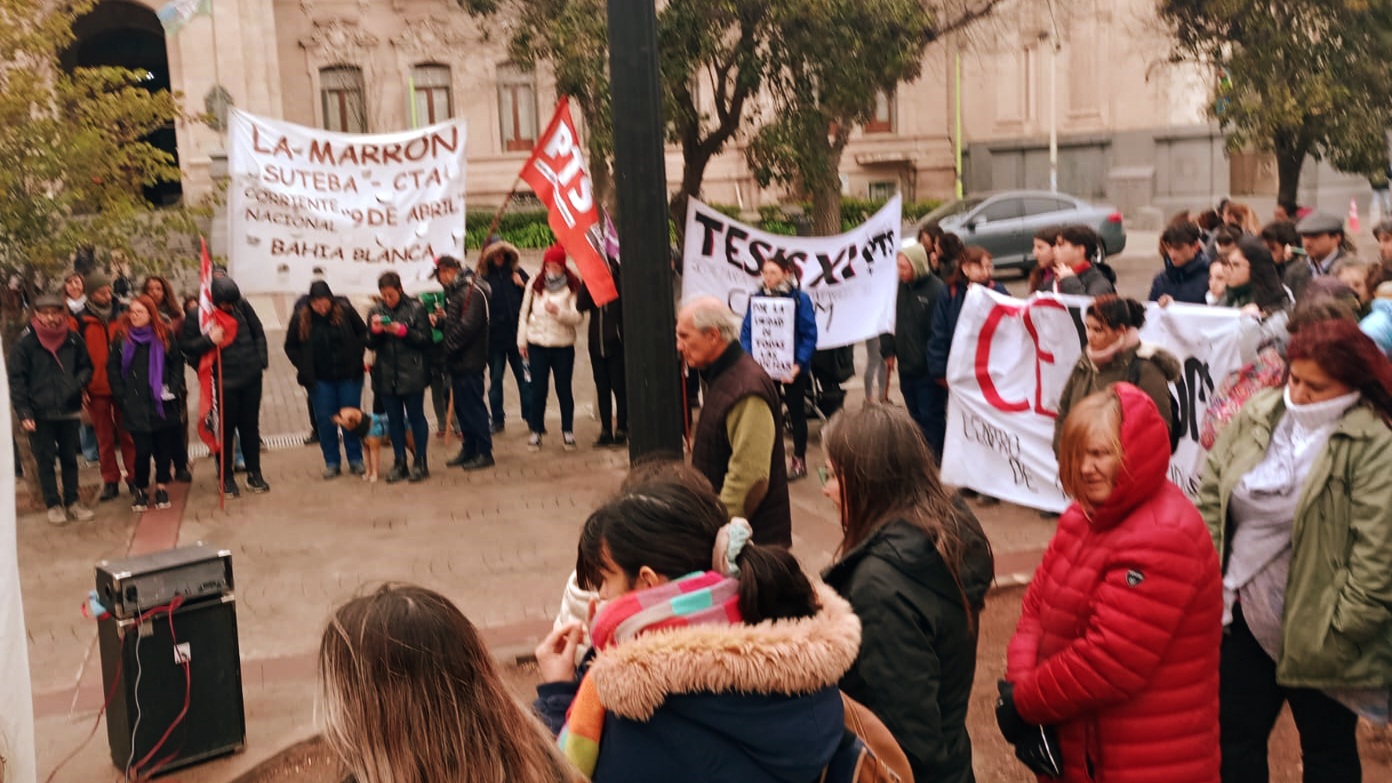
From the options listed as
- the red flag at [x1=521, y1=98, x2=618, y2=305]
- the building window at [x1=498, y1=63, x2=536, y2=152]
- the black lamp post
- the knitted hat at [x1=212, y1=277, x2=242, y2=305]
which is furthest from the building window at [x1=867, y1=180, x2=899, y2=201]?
the black lamp post

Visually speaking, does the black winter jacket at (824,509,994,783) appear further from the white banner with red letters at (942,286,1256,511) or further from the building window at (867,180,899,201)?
the building window at (867,180,899,201)

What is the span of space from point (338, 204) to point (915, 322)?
15.2 feet

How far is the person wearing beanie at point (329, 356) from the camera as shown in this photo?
10578mm

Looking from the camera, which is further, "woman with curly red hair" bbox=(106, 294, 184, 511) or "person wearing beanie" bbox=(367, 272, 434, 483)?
"person wearing beanie" bbox=(367, 272, 434, 483)

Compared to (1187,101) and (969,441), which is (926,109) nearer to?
(1187,101)

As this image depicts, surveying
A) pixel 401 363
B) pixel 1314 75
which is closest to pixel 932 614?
pixel 401 363

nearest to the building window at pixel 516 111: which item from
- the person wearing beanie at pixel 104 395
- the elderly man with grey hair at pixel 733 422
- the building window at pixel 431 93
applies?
the building window at pixel 431 93

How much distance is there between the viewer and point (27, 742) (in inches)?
152

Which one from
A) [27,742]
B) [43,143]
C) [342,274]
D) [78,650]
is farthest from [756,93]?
[27,742]

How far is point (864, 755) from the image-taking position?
258 centimetres

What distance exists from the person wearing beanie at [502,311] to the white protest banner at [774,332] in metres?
2.77

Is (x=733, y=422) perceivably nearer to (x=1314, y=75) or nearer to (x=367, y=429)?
(x=367, y=429)

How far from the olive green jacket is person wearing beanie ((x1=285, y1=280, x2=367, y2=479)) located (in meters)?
8.20

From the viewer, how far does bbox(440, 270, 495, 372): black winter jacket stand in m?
10.9
